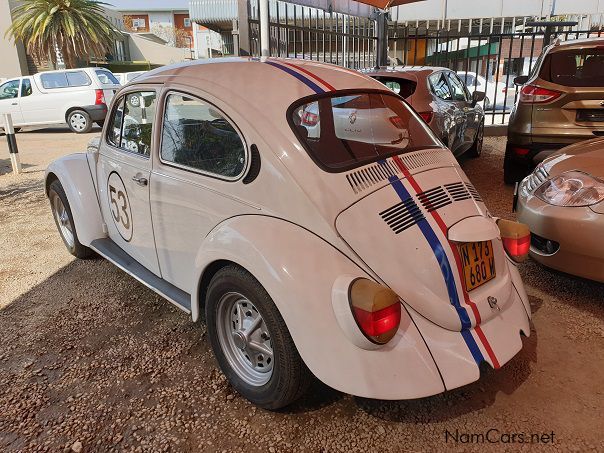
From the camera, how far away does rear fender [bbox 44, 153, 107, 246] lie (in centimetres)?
380

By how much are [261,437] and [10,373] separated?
1.57 metres

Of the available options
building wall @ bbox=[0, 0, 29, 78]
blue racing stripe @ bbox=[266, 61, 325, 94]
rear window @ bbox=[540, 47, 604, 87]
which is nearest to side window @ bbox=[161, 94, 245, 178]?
blue racing stripe @ bbox=[266, 61, 325, 94]

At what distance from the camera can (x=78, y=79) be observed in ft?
45.0

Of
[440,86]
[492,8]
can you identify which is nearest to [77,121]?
[440,86]

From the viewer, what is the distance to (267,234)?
2.20 metres

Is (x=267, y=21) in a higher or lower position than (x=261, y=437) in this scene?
higher

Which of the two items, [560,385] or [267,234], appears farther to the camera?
[560,385]

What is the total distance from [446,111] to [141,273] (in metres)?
4.66

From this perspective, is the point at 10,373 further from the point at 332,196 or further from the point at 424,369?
the point at 424,369

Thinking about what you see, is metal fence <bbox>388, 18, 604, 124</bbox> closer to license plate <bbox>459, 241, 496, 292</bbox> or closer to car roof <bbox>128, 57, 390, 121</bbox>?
car roof <bbox>128, 57, 390, 121</bbox>

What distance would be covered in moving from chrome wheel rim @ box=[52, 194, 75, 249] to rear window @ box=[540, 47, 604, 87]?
206 inches

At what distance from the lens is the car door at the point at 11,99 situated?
13930 millimetres

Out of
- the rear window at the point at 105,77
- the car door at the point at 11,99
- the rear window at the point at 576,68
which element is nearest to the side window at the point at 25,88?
the car door at the point at 11,99

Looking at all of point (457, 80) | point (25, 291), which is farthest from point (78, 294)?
point (457, 80)
